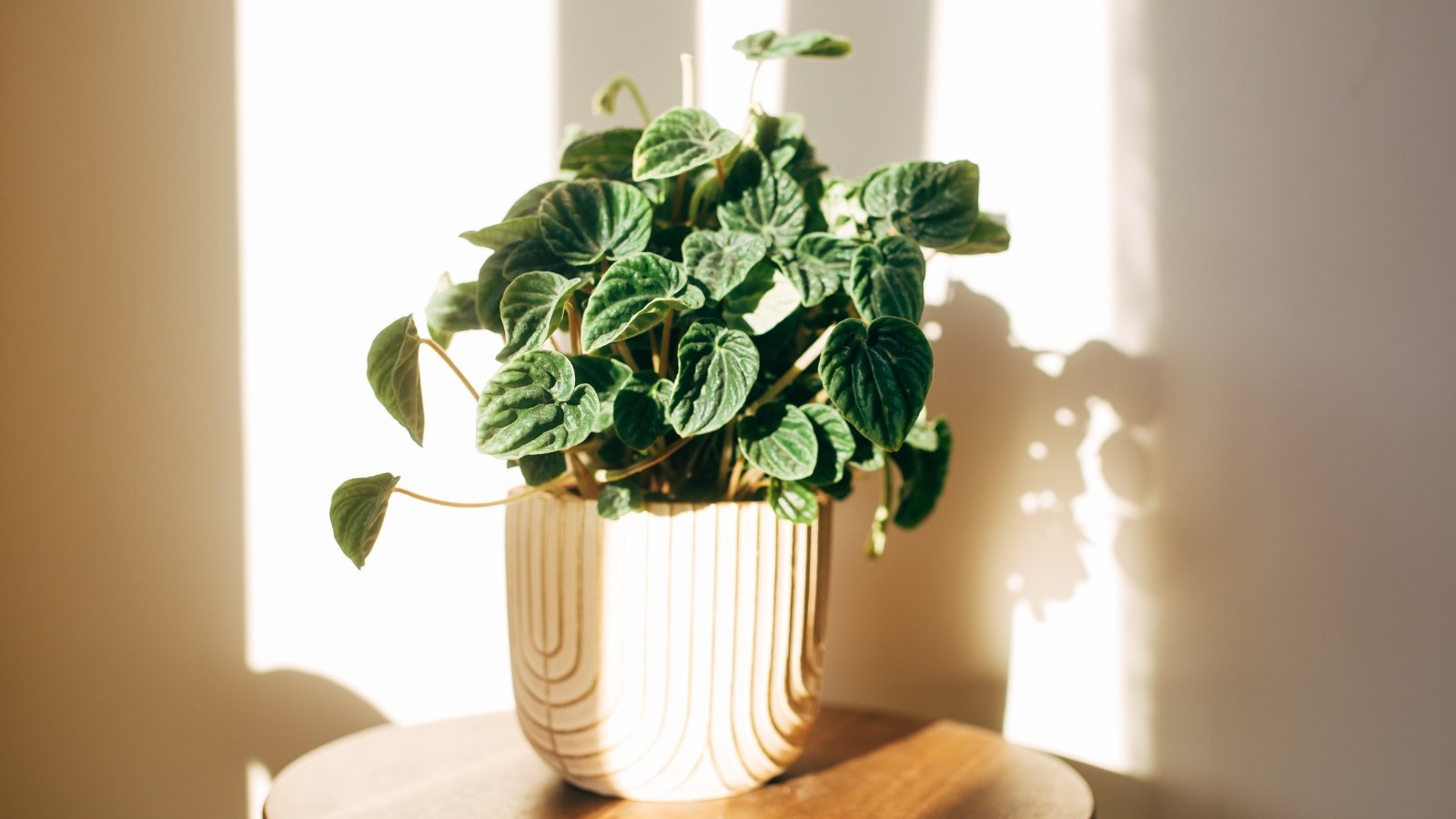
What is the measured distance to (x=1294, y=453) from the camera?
1110 millimetres

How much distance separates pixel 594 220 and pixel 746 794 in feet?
1.80

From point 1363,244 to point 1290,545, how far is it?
0.31 metres

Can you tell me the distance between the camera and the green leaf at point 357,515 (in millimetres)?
868

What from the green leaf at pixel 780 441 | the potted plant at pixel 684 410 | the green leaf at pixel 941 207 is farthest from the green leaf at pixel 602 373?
the green leaf at pixel 941 207

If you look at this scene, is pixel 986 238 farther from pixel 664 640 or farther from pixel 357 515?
pixel 357 515

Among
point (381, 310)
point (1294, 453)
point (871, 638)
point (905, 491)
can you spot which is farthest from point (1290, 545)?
point (381, 310)

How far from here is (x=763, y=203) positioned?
37.0 inches

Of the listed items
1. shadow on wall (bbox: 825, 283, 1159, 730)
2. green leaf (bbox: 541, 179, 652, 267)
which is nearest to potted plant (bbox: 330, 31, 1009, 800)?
green leaf (bbox: 541, 179, 652, 267)

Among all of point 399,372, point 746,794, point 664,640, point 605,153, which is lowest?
point 746,794

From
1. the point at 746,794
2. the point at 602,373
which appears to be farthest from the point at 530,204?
the point at 746,794

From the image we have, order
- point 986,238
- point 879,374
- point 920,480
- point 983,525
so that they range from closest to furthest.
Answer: point 879,374 < point 986,238 < point 920,480 < point 983,525

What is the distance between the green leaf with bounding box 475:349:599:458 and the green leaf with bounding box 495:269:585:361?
25mm

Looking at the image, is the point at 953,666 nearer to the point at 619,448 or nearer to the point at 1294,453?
the point at 1294,453

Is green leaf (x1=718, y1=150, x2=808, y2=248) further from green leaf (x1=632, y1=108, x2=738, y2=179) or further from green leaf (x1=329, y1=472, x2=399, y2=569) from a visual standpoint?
green leaf (x1=329, y1=472, x2=399, y2=569)
